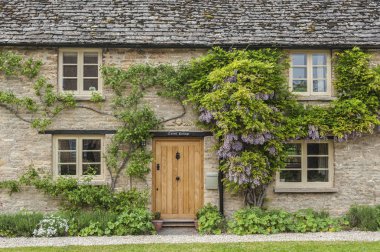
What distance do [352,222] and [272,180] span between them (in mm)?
2461

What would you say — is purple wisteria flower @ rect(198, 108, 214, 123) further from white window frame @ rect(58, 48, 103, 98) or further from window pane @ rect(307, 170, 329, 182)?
window pane @ rect(307, 170, 329, 182)

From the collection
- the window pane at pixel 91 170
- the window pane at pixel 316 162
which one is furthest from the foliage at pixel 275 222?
the window pane at pixel 91 170

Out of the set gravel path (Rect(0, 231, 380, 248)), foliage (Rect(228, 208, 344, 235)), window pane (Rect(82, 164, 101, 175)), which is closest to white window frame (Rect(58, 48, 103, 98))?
window pane (Rect(82, 164, 101, 175))

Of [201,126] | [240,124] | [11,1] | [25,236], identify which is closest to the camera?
[25,236]

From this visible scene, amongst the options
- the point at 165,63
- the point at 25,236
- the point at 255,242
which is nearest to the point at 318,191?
the point at 255,242

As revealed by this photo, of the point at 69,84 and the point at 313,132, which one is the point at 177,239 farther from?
the point at 69,84

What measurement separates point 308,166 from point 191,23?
18.3ft

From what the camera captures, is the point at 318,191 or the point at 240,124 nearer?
the point at 240,124

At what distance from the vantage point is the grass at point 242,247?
10.7 metres

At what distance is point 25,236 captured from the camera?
40.3 feet

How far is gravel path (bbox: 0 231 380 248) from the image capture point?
11.6 meters

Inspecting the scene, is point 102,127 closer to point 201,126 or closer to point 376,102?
point 201,126

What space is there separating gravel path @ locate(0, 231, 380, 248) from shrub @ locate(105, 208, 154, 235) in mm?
352

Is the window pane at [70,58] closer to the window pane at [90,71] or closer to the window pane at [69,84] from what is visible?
the window pane at [90,71]
